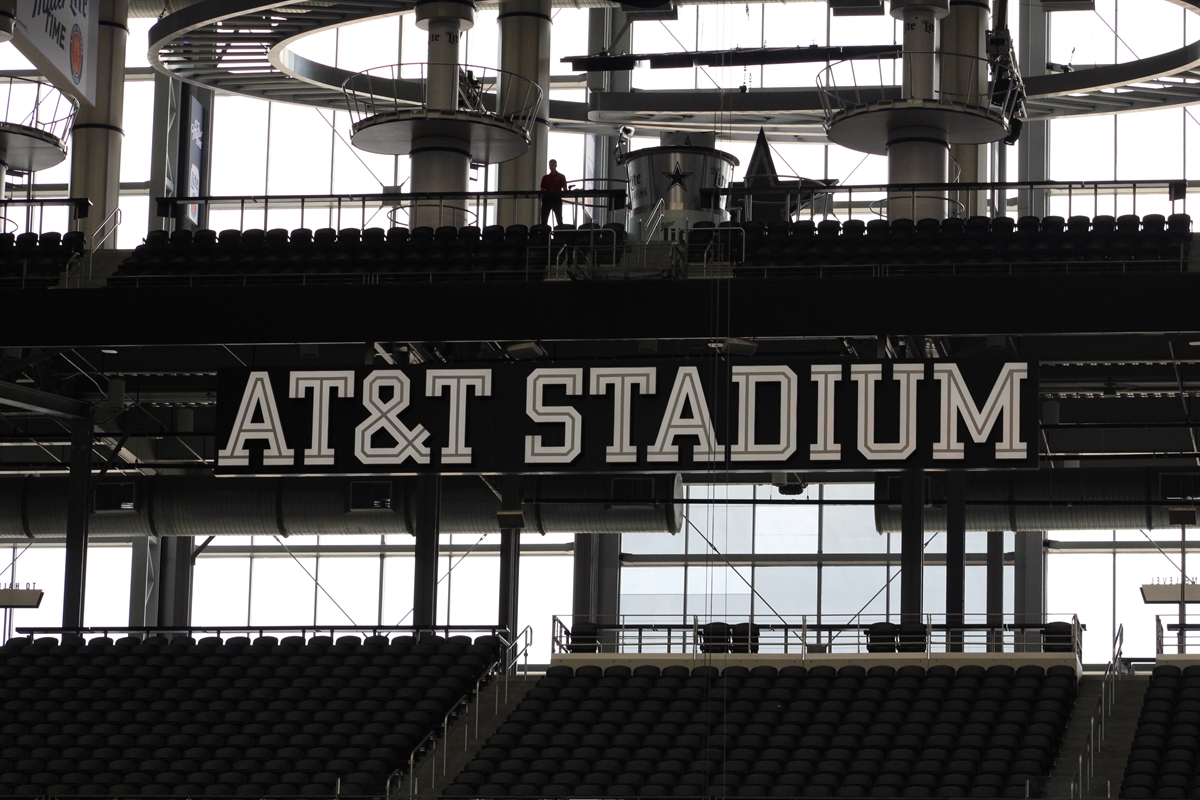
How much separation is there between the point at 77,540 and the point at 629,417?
10.6 meters

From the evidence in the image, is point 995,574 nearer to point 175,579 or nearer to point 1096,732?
point 1096,732

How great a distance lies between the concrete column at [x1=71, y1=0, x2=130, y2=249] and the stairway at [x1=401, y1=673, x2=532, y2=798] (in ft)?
47.2

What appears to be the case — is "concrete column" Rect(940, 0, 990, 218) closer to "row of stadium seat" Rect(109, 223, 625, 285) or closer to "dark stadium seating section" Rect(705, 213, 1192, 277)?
"dark stadium seating section" Rect(705, 213, 1192, 277)

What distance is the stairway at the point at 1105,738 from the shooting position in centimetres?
2347

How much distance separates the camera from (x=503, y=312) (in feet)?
95.8

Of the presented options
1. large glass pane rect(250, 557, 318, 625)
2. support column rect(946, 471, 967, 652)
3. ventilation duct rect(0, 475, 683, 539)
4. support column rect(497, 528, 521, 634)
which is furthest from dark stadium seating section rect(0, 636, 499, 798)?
large glass pane rect(250, 557, 318, 625)

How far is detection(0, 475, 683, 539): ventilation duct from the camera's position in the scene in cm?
3641

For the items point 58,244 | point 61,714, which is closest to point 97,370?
point 58,244

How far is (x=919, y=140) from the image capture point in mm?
32750

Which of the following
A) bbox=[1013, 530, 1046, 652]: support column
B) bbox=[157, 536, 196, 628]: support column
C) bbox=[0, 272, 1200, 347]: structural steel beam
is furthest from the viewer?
bbox=[157, 536, 196, 628]: support column

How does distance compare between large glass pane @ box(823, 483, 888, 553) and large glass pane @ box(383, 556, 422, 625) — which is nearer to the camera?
large glass pane @ box(823, 483, 888, 553)

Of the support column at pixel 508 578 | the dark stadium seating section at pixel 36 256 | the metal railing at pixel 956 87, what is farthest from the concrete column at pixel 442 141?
the metal railing at pixel 956 87

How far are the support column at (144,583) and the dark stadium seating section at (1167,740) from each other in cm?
2353

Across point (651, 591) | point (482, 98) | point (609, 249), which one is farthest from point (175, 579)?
point (609, 249)
